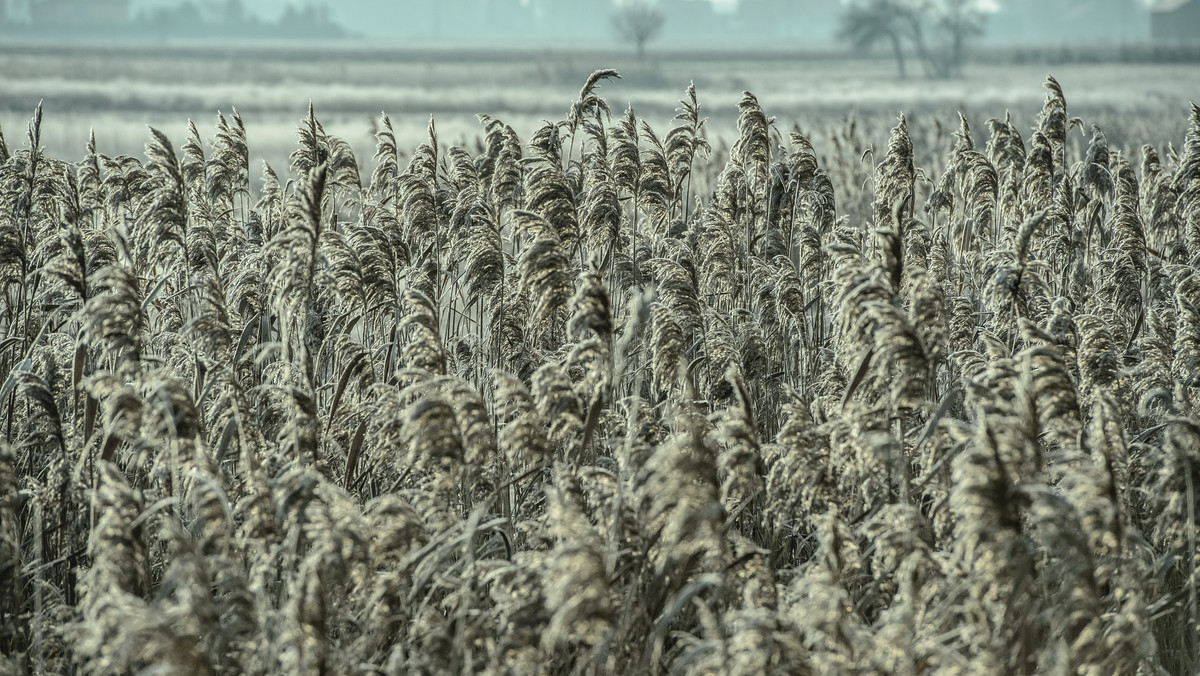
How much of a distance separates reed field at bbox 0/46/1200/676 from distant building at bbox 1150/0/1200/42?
15736cm

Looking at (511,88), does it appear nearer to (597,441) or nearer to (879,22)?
(879,22)

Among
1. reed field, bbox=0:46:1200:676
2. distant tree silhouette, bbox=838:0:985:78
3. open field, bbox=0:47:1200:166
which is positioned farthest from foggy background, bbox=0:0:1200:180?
reed field, bbox=0:46:1200:676

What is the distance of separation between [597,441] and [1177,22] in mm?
165657

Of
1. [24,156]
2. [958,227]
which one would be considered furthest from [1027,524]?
[24,156]

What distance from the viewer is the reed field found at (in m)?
2.84

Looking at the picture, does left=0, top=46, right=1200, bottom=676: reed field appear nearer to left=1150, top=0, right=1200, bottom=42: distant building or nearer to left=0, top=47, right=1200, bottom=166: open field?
left=0, top=47, right=1200, bottom=166: open field

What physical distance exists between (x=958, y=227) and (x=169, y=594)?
20.9 ft

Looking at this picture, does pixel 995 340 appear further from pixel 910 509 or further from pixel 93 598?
pixel 93 598

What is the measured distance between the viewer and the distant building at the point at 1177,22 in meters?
143

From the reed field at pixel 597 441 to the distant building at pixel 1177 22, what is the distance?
157358 millimetres

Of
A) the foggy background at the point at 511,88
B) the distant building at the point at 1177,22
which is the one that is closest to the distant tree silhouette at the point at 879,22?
the foggy background at the point at 511,88

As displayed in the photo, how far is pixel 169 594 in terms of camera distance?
4473 mm

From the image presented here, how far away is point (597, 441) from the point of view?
16.9 feet

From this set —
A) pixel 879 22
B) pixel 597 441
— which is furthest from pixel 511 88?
pixel 597 441
